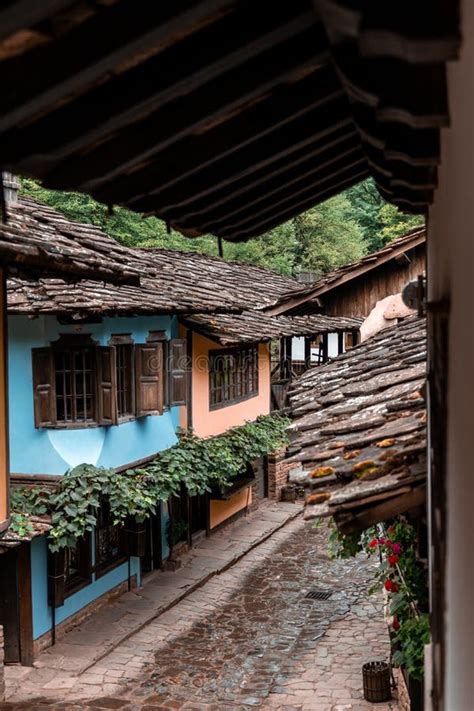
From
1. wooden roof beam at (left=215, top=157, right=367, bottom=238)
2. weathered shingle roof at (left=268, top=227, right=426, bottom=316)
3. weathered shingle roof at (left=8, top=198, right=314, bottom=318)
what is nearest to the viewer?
wooden roof beam at (left=215, top=157, right=367, bottom=238)

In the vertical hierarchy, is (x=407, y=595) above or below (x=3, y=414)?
below

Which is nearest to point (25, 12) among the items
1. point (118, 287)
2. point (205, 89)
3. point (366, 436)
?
point (205, 89)

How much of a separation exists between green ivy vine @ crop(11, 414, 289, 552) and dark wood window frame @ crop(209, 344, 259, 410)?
1103mm

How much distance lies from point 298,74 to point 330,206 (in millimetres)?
29336

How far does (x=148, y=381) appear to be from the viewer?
1405cm

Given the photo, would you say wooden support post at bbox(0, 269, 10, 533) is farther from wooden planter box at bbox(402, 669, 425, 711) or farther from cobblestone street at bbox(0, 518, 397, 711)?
wooden planter box at bbox(402, 669, 425, 711)

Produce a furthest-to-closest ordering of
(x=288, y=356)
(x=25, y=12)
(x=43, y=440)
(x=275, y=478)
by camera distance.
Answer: (x=288, y=356), (x=275, y=478), (x=43, y=440), (x=25, y=12)

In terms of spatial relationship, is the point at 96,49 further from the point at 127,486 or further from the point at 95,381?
the point at 127,486

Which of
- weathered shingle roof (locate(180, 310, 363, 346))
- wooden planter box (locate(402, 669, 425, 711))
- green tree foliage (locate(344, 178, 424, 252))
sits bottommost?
wooden planter box (locate(402, 669, 425, 711))

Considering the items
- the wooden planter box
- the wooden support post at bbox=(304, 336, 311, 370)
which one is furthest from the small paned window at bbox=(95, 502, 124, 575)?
the wooden support post at bbox=(304, 336, 311, 370)

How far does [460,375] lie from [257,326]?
646 inches

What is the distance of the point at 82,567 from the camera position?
44.2 feet

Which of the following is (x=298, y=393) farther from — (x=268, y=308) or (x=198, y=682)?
(x=268, y=308)

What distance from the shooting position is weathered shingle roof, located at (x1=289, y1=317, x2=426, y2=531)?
3709mm
